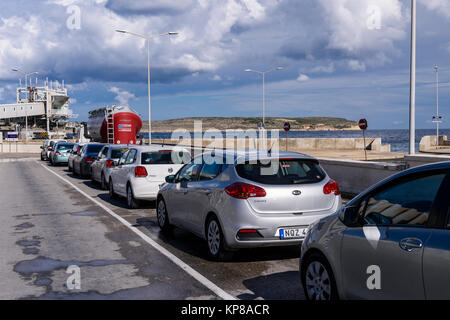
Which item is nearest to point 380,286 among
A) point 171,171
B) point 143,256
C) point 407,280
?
point 407,280

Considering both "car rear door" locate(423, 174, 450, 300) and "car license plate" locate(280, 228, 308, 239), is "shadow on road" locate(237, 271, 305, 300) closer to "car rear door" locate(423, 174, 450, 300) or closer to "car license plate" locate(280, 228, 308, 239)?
"car license plate" locate(280, 228, 308, 239)

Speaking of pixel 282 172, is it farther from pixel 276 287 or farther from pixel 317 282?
pixel 317 282

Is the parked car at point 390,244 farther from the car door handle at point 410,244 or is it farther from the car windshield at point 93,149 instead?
the car windshield at point 93,149

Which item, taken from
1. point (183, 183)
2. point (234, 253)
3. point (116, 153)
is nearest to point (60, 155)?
point (116, 153)

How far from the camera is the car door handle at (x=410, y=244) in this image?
3.81m

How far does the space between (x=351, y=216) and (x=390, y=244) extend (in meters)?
0.59

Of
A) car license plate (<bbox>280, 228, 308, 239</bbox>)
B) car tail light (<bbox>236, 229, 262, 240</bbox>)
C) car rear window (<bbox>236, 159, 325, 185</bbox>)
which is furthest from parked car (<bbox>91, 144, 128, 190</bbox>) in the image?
car license plate (<bbox>280, 228, 308, 239</bbox>)

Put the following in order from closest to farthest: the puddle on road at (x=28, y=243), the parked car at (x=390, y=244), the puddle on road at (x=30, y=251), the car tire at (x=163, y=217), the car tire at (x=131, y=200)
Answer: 1. the parked car at (x=390, y=244)
2. the puddle on road at (x=30, y=251)
3. the puddle on road at (x=28, y=243)
4. the car tire at (x=163, y=217)
5. the car tire at (x=131, y=200)

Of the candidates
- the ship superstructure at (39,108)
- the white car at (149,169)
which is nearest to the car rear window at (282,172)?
the white car at (149,169)

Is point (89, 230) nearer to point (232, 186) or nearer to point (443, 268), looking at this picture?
point (232, 186)

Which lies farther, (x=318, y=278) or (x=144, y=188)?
(x=144, y=188)

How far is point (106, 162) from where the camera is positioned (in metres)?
16.8
